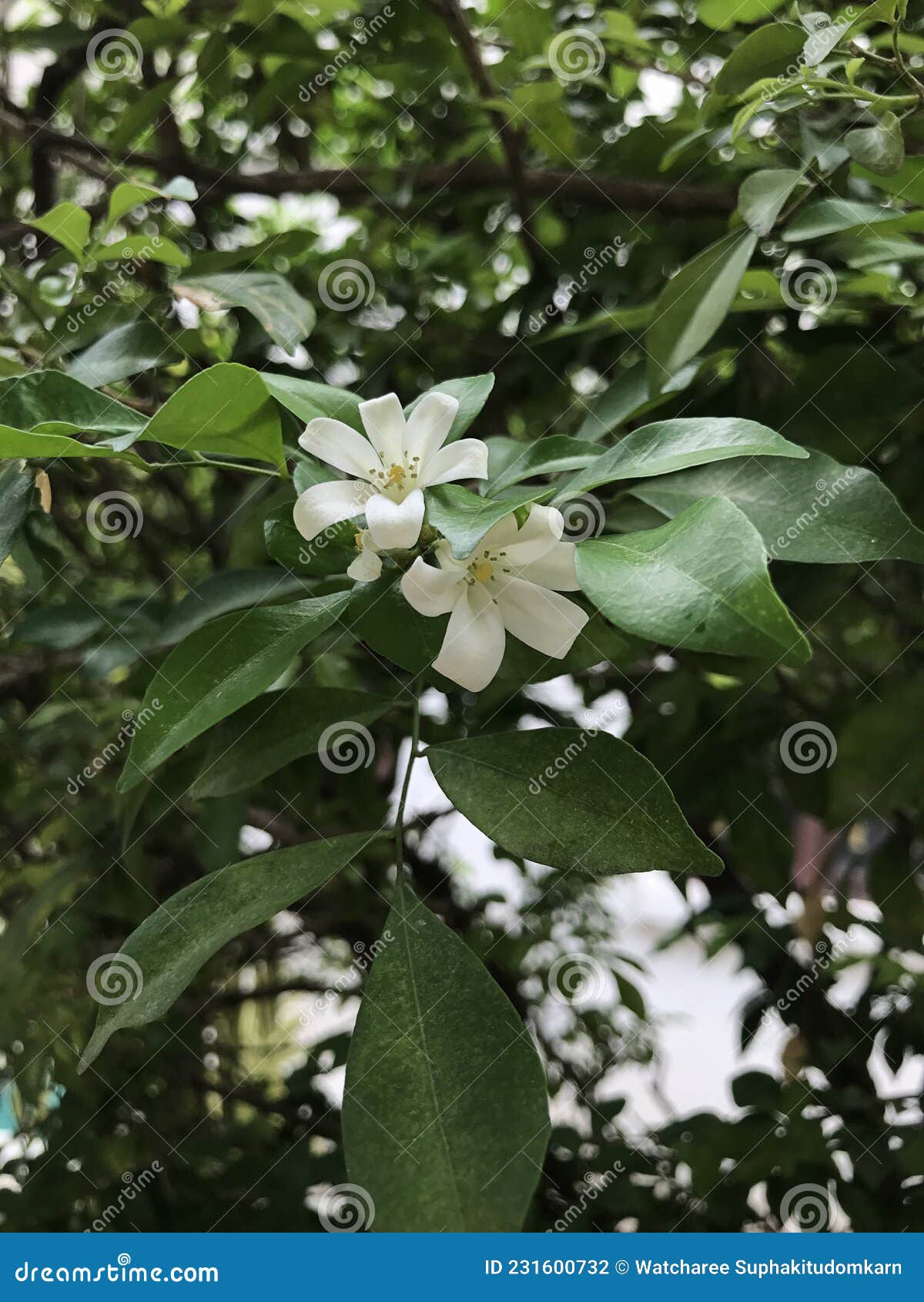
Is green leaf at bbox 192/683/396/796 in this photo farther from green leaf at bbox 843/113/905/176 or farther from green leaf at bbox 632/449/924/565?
green leaf at bbox 843/113/905/176

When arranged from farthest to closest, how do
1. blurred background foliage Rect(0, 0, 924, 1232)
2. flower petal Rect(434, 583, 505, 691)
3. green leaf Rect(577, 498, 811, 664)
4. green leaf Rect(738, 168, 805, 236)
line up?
blurred background foliage Rect(0, 0, 924, 1232) < green leaf Rect(738, 168, 805, 236) < flower petal Rect(434, 583, 505, 691) < green leaf Rect(577, 498, 811, 664)

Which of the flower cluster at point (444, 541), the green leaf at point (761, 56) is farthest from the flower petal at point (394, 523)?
the green leaf at point (761, 56)

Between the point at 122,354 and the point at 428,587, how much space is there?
269 millimetres

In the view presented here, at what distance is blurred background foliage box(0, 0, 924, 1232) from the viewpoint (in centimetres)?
66

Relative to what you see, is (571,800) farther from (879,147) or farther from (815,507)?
(879,147)

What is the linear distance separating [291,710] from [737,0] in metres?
0.52

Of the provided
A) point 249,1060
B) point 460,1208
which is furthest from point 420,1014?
point 249,1060

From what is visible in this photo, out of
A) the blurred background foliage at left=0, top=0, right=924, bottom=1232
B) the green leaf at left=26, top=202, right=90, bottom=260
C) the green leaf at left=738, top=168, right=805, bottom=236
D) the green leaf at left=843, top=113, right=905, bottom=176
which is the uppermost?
the green leaf at left=26, top=202, right=90, bottom=260

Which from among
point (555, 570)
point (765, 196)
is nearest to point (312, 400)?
point (555, 570)

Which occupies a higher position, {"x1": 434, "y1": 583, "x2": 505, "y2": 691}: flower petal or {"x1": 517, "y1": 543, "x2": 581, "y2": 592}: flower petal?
{"x1": 517, "y1": 543, "x2": 581, "y2": 592}: flower petal

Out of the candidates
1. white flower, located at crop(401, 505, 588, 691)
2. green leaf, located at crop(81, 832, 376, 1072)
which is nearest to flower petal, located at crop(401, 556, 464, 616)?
white flower, located at crop(401, 505, 588, 691)

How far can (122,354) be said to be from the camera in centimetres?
57

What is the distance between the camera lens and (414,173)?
0.88m

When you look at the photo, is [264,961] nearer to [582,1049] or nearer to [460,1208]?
[582,1049]
